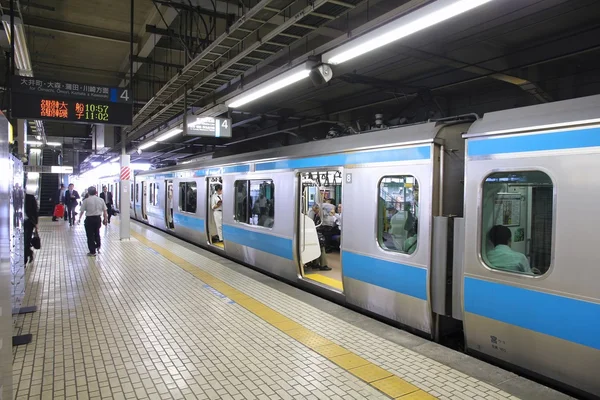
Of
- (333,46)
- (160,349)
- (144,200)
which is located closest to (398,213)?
(333,46)

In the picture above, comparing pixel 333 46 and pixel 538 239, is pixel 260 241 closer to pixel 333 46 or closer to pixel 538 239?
pixel 333 46

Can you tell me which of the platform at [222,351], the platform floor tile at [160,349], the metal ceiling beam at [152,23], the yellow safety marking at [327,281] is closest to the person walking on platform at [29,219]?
the platform floor tile at [160,349]

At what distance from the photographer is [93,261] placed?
8.52 m

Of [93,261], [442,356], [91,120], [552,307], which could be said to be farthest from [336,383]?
[93,261]

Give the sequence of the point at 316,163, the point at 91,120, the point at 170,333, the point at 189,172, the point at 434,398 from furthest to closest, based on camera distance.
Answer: the point at 189,172, the point at 91,120, the point at 316,163, the point at 170,333, the point at 434,398

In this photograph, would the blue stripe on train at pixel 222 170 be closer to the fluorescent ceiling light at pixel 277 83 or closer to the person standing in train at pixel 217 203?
the person standing in train at pixel 217 203

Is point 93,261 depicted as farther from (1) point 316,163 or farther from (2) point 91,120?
(1) point 316,163

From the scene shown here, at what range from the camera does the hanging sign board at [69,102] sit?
6613mm

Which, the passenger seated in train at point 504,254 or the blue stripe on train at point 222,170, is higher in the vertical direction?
the blue stripe on train at point 222,170

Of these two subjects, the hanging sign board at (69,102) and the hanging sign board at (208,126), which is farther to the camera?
the hanging sign board at (208,126)

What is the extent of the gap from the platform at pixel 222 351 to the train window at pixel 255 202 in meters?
1.34

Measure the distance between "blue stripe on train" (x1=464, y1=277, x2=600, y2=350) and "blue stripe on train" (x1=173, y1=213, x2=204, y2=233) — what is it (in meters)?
7.99

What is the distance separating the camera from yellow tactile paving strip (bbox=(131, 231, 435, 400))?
124 inches

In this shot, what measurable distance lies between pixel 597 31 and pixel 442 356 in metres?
5.92
